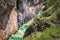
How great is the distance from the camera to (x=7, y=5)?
70.9 ft

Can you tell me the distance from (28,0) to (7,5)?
23.9 metres

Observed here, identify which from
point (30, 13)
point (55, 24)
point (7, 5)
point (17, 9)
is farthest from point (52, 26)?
point (30, 13)

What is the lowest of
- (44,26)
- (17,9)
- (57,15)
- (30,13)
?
(30,13)

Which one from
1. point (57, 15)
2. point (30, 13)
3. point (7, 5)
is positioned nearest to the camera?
point (57, 15)

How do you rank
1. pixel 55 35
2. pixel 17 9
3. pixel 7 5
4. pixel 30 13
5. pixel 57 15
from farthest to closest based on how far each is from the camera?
pixel 30 13 < pixel 17 9 < pixel 7 5 < pixel 57 15 < pixel 55 35

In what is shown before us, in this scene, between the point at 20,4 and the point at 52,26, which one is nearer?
the point at 52,26

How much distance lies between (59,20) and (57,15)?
1216mm

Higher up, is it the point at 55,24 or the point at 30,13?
the point at 55,24

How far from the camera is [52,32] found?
47.1 ft

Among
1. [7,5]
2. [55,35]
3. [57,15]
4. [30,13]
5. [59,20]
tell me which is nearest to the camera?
[55,35]

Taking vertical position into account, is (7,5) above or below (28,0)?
above

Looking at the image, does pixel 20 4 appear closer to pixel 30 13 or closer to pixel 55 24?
pixel 30 13

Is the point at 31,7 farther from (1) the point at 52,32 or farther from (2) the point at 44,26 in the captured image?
(1) the point at 52,32

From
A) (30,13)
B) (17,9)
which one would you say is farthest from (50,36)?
(30,13)
